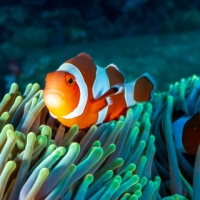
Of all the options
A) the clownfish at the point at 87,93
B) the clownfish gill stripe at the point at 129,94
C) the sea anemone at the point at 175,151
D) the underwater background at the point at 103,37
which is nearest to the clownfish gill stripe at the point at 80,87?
the clownfish at the point at 87,93

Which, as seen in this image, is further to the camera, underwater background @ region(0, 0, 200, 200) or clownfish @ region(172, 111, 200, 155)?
clownfish @ region(172, 111, 200, 155)

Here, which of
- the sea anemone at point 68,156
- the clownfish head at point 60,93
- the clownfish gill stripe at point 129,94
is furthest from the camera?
the clownfish gill stripe at point 129,94

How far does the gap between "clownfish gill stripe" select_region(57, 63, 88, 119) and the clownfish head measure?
0.05ft

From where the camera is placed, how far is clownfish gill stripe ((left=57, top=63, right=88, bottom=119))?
0.81m

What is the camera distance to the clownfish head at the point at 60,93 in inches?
29.8

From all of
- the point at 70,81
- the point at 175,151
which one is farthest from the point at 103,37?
the point at 70,81

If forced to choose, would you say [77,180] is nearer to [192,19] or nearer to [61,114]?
[61,114]

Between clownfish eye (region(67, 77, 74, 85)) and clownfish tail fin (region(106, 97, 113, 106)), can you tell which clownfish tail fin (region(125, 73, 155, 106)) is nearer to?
clownfish tail fin (region(106, 97, 113, 106))

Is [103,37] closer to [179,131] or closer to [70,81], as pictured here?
[179,131]

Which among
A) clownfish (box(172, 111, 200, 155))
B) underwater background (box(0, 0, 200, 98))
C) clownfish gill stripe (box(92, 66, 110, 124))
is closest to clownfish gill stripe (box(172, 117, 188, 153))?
clownfish (box(172, 111, 200, 155))

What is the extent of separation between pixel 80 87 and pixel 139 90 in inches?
10.6

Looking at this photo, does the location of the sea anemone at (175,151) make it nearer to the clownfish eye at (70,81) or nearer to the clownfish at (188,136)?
the clownfish at (188,136)

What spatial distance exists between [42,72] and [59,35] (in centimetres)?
97

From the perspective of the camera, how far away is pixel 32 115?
2.53ft
